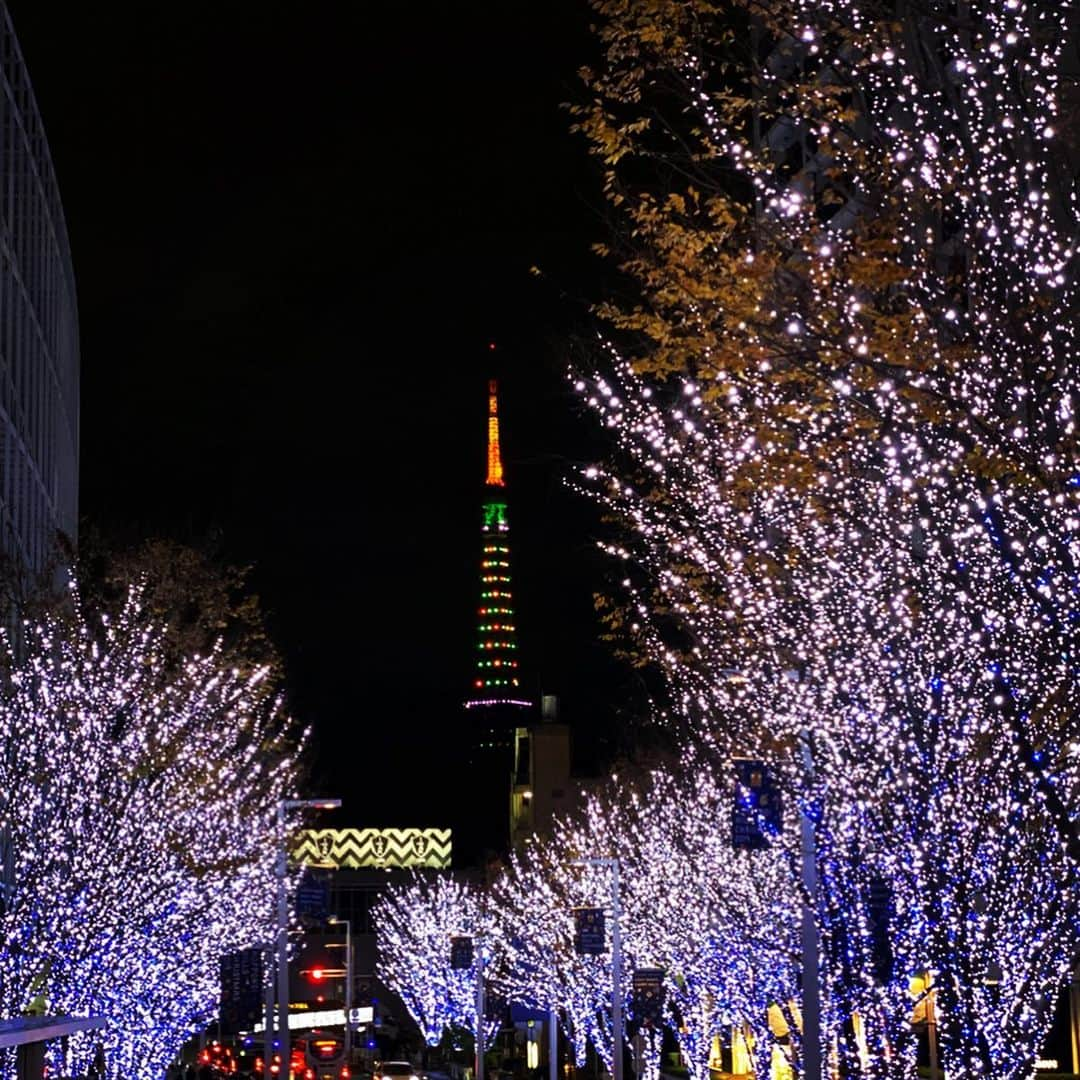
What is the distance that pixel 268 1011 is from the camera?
42.8 m

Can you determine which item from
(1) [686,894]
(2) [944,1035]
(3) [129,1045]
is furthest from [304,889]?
(2) [944,1035]

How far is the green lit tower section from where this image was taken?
19050 centimetres

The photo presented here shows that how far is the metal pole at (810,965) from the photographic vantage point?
20.4 metres

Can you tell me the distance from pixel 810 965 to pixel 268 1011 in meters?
24.7

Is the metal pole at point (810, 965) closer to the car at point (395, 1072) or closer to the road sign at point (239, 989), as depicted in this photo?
the road sign at point (239, 989)

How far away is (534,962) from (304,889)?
22740 millimetres

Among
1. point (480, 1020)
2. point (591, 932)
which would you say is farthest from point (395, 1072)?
point (591, 932)

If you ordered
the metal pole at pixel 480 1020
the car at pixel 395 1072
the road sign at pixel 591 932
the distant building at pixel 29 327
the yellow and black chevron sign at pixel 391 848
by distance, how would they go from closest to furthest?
the road sign at pixel 591 932 → the distant building at pixel 29 327 → the car at pixel 395 1072 → the metal pole at pixel 480 1020 → the yellow and black chevron sign at pixel 391 848

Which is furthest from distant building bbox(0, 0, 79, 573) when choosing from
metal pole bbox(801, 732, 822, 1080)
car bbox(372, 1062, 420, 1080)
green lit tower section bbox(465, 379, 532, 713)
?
green lit tower section bbox(465, 379, 532, 713)

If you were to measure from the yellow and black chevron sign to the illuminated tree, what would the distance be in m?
85.3

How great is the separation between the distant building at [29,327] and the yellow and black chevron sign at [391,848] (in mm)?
67414

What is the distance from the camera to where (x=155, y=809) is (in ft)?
96.1

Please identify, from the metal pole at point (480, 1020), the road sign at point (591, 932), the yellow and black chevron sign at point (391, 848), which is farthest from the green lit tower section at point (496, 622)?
the road sign at point (591, 932)

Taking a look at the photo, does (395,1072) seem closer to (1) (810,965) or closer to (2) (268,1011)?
(2) (268,1011)
